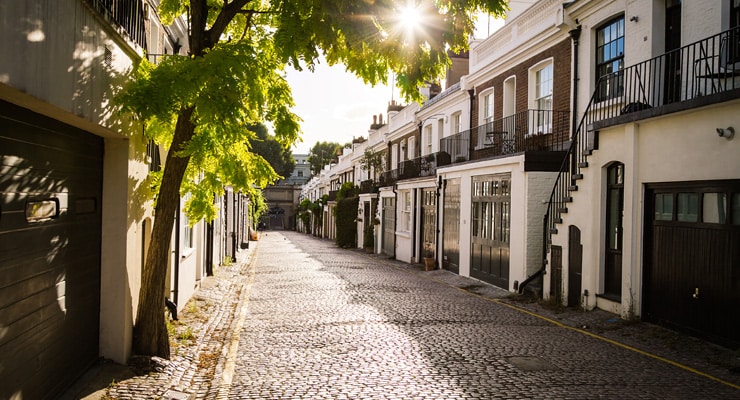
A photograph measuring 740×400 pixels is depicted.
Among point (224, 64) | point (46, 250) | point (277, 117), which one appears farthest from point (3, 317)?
point (277, 117)

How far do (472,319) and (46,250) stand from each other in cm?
779

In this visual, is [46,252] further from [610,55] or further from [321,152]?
[321,152]

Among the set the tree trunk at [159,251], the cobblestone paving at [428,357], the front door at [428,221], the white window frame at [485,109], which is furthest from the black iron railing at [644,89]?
the front door at [428,221]

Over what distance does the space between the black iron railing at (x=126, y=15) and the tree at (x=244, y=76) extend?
0.45 metres

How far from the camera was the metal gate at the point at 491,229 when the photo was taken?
15.5 meters

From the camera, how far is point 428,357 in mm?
7891

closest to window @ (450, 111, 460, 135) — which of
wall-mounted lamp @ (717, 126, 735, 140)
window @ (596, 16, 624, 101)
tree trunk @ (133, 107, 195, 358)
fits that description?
window @ (596, 16, 624, 101)

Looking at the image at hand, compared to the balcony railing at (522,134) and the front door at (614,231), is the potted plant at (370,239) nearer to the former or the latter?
the balcony railing at (522,134)

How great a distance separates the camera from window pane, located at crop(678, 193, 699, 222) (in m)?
9.00

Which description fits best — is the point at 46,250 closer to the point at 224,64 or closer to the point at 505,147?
the point at 224,64

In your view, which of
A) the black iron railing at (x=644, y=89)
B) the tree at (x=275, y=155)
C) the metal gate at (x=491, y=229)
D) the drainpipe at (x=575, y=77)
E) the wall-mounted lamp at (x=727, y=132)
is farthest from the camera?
the tree at (x=275, y=155)

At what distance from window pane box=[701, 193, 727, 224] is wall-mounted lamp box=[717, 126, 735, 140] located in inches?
34.4

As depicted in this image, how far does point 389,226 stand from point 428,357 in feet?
68.7

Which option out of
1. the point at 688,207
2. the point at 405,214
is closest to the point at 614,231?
the point at 688,207
